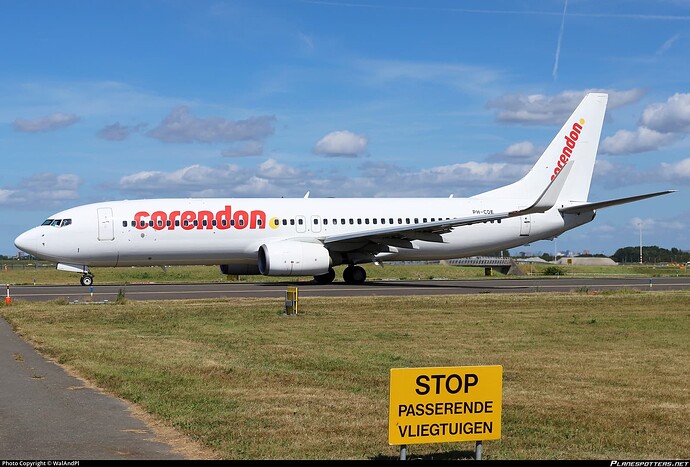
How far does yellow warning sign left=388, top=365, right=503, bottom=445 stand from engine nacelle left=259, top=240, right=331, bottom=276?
29.4 meters

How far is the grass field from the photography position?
973cm

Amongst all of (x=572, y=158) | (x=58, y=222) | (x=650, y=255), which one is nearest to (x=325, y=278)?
(x=58, y=222)

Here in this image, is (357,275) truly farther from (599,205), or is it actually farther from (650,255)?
(650,255)

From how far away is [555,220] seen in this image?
144ft

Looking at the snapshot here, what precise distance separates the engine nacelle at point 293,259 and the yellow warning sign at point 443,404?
29.4 meters

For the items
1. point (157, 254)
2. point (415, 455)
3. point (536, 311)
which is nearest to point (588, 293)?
point (536, 311)

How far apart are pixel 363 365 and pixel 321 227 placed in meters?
25.7

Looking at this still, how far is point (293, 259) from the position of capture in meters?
37.3

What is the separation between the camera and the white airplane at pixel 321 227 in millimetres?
38469

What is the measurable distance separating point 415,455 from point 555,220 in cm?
3639

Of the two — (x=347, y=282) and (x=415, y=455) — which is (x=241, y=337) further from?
(x=347, y=282)
